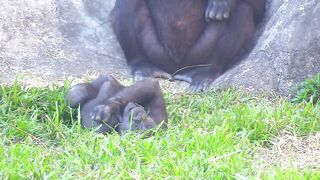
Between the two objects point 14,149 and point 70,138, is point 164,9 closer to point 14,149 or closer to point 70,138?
point 70,138

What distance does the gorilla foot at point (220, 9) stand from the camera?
674 centimetres

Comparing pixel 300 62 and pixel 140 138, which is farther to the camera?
pixel 300 62

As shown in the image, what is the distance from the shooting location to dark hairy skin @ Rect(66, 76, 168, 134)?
4.91 m

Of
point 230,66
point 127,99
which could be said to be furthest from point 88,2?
point 127,99

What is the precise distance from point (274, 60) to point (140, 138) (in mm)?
2000

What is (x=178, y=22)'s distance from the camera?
23.2ft

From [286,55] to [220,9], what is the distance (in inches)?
33.9

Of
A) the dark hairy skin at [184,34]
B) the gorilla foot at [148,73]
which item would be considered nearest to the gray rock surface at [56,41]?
the gorilla foot at [148,73]

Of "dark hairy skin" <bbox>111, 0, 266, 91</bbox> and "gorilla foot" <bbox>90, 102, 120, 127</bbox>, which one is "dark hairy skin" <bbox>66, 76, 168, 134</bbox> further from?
"dark hairy skin" <bbox>111, 0, 266, 91</bbox>

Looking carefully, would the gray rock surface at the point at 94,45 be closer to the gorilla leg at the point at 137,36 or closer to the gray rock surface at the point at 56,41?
the gray rock surface at the point at 56,41

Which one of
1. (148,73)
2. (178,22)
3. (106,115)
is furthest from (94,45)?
(106,115)

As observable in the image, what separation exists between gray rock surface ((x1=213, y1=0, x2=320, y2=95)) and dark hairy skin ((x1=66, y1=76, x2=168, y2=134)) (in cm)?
125

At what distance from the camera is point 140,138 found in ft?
15.1

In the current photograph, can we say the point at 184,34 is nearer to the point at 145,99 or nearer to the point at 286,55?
the point at 286,55
